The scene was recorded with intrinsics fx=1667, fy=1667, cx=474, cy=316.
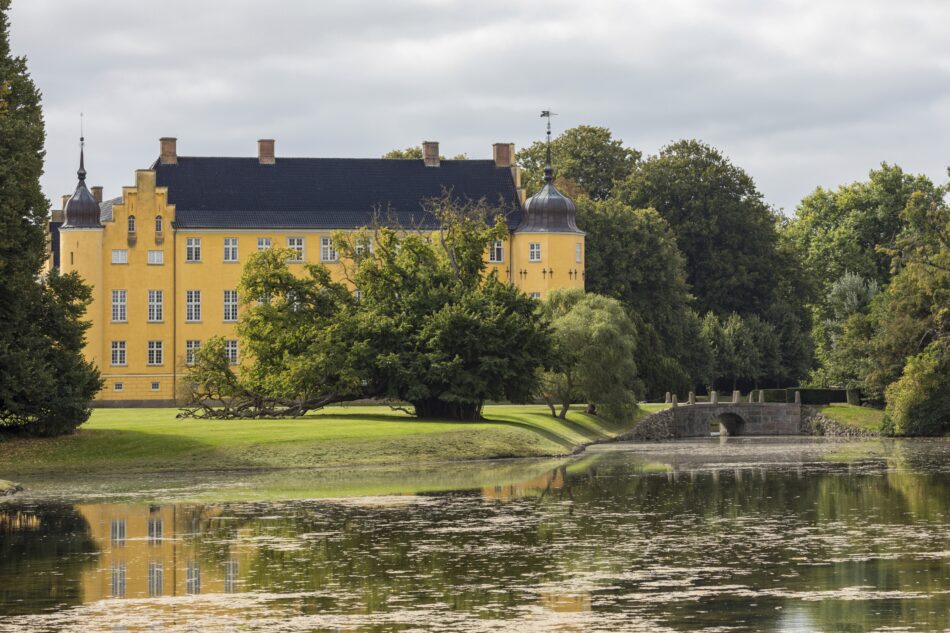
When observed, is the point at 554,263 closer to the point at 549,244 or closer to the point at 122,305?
the point at 549,244

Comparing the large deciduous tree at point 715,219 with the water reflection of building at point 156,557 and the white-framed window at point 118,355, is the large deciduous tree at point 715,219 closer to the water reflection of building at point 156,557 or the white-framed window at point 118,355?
the white-framed window at point 118,355

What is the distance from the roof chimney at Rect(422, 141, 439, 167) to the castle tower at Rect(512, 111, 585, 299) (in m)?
8.13

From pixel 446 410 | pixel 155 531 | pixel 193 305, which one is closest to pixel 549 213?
pixel 193 305

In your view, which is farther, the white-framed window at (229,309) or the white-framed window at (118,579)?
the white-framed window at (229,309)

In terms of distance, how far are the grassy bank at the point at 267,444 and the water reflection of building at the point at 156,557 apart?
1140 centimetres

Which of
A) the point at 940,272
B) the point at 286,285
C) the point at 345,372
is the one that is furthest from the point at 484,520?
the point at 940,272

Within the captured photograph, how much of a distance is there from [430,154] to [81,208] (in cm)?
2068

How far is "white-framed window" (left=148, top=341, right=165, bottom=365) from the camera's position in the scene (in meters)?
92.6

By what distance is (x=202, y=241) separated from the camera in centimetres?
9350

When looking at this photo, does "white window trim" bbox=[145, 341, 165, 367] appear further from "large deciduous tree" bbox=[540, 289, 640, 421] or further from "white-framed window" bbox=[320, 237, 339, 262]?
"large deciduous tree" bbox=[540, 289, 640, 421]

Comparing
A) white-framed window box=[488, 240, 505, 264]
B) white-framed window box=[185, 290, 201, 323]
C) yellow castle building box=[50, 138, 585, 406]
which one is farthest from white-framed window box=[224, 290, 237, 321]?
white-framed window box=[488, 240, 505, 264]

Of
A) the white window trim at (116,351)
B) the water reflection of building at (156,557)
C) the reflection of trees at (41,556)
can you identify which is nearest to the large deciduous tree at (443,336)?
the reflection of trees at (41,556)

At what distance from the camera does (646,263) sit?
94938mm

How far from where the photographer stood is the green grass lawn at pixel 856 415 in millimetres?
79438
